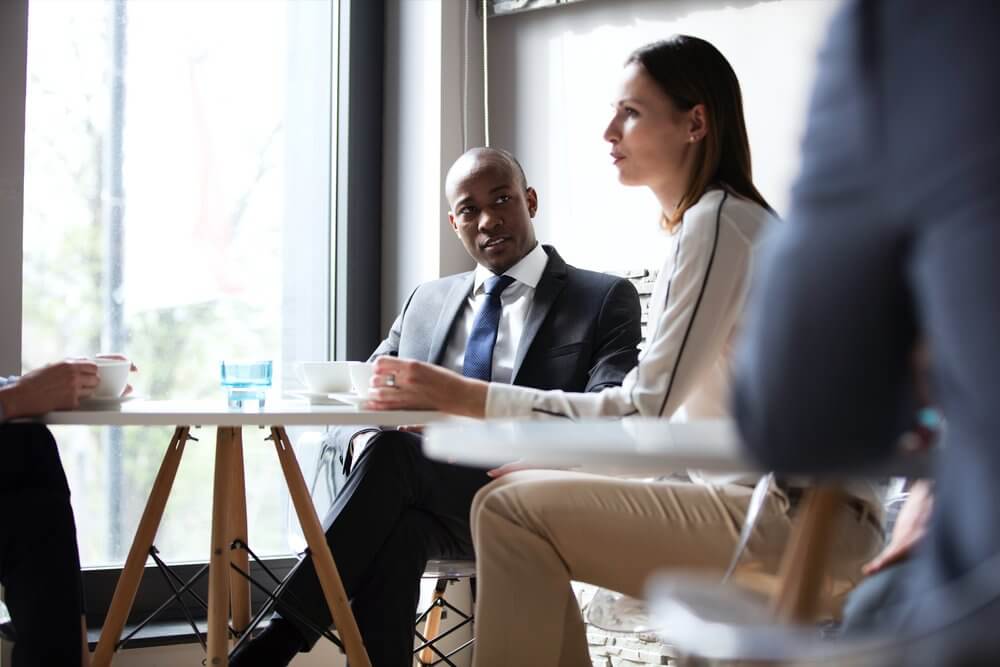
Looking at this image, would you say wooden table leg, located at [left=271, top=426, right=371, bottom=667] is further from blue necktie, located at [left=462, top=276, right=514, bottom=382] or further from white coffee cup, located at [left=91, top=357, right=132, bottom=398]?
blue necktie, located at [left=462, top=276, right=514, bottom=382]

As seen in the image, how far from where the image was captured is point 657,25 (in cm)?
317

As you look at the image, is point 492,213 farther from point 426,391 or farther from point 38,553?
point 38,553

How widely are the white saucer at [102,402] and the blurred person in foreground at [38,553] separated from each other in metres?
→ 0.18

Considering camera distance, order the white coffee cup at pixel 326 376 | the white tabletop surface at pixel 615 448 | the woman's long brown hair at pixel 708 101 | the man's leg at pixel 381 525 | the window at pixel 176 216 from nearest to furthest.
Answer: the white tabletop surface at pixel 615 448 < the woman's long brown hair at pixel 708 101 < the white coffee cup at pixel 326 376 < the man's leg at pixel 381 525 < the window at pixel 176 216

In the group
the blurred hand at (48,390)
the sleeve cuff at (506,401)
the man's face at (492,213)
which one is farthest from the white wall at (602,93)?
the blurred hand at (48,390)

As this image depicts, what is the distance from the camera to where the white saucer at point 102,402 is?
1.80 metres

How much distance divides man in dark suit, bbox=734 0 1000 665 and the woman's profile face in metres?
1.13

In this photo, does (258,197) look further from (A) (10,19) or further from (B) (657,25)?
(B) (657,25)

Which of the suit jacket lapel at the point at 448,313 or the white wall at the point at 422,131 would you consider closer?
the suit jacket lapel at the point at 448,313

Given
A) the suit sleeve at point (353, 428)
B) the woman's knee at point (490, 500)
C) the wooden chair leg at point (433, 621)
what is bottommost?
the wooden chair leg at point (433, 621)

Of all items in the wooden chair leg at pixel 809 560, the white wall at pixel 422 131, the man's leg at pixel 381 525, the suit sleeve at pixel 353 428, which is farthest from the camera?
the white wall at pixel 422 131

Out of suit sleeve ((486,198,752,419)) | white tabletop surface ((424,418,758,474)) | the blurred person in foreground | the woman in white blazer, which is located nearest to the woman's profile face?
the woman in white blazer

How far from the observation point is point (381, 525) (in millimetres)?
2217

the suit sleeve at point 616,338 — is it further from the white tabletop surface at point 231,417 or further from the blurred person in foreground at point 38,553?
→ the blurred person in foreground at point 38,553
